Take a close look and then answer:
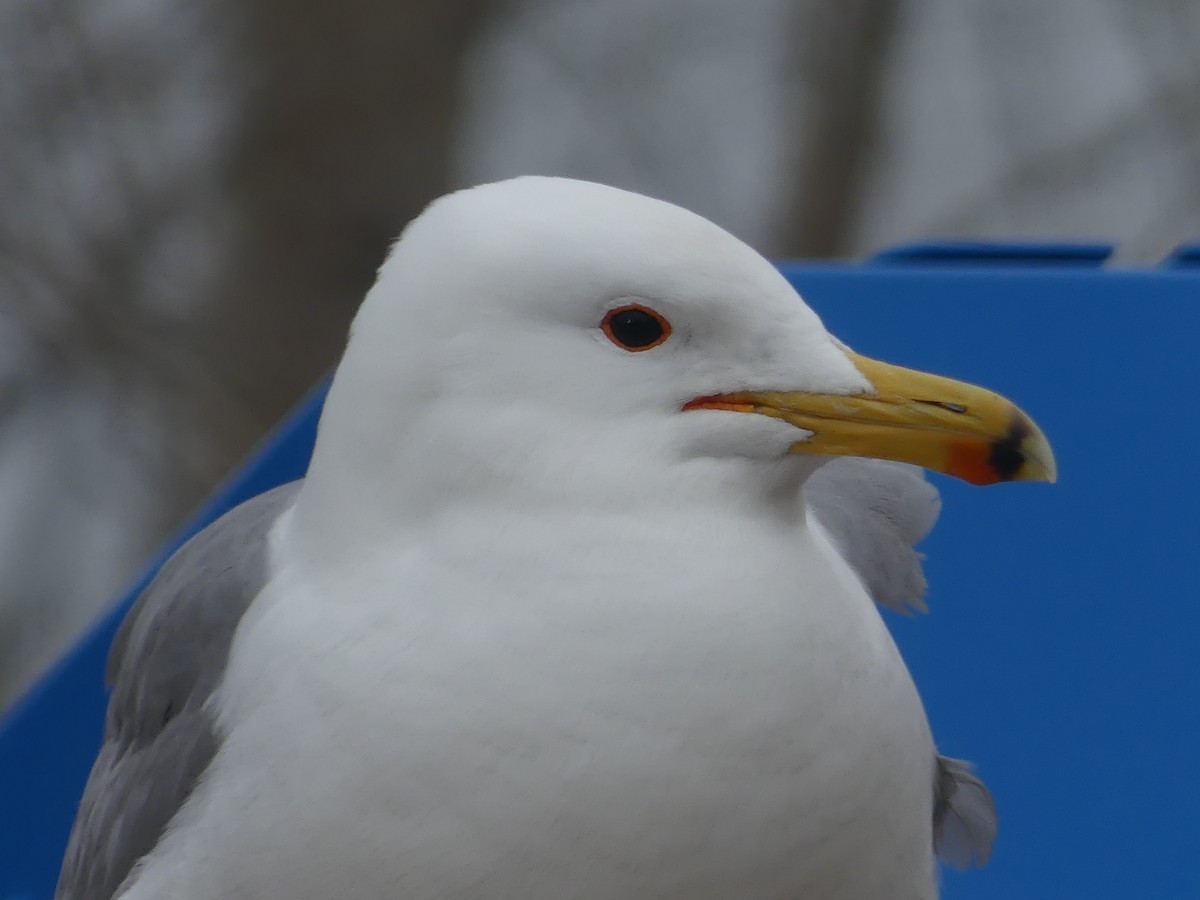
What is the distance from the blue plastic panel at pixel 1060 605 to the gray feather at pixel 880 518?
0.14m

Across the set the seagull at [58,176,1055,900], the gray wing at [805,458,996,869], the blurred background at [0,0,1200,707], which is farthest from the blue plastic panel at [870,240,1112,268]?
the blurred background at [0,0,1200,707]

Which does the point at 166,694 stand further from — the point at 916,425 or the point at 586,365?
the point at 916,425

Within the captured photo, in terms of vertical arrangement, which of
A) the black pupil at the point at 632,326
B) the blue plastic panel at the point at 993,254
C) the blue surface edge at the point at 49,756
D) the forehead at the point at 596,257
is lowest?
the blue surface edge at the point at 49,756

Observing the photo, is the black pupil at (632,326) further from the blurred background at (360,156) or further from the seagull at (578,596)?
the blurred background at (360,156)

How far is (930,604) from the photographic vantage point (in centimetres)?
134

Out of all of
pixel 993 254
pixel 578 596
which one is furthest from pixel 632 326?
pixel 993 254

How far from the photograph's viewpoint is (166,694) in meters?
0.99

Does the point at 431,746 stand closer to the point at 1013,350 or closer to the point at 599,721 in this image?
the point at 599,721

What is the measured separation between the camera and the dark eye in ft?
2.77

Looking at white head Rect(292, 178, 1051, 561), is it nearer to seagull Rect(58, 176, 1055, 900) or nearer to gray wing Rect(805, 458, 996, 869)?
seagull Rect(58, 176, 1055, 900)

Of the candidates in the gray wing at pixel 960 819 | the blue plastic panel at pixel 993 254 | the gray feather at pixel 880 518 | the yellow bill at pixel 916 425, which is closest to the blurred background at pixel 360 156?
the blue plastic panel at pixel 993 254

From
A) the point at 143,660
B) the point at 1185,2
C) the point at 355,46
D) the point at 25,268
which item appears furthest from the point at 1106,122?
the point at 143,660

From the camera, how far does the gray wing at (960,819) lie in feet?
3.47

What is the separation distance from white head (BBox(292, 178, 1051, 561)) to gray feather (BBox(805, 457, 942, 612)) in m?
0.26
